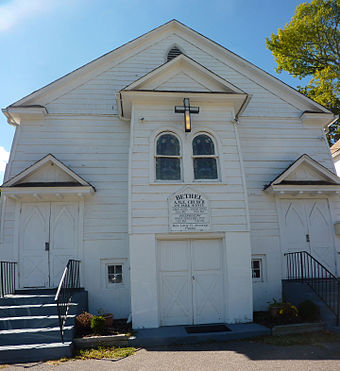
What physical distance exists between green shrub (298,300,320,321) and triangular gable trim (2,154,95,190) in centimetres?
652

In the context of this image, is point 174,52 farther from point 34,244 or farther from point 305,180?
point 34,244

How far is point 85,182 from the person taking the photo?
352 inches

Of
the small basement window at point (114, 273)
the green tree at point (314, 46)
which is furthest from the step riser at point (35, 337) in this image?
the green tree at point (314, 46)

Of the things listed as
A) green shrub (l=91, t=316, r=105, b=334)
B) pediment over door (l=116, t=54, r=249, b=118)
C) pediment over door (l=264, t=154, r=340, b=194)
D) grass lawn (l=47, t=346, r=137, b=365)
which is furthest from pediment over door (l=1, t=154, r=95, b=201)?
pediment over door (l=264, t=154, r=340, b=194)

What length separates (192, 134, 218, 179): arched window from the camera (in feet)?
28.0

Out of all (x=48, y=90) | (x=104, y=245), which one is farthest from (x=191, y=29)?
(x=104, y=245)

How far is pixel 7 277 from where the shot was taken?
834cm

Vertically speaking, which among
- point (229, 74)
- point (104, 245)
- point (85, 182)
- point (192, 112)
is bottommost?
point (104, 245)

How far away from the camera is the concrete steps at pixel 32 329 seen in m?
6.06

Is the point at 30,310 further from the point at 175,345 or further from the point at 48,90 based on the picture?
the point at 48,90

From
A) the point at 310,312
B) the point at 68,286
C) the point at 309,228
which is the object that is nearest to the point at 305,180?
the point at 309,228

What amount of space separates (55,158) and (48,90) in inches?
101

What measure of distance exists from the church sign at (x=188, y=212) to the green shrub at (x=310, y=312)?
309cm

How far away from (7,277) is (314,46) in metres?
17.5
